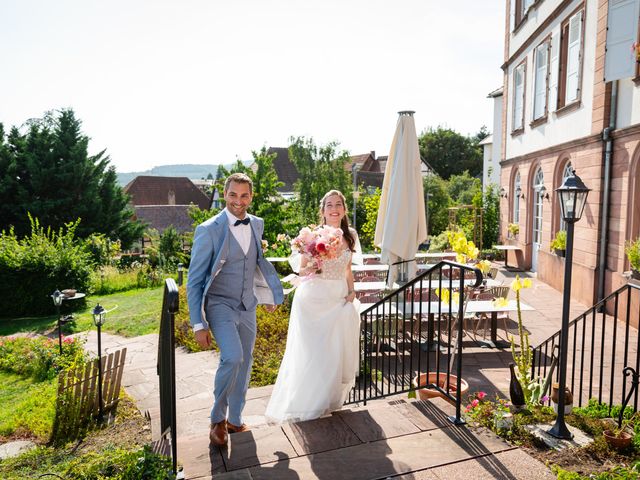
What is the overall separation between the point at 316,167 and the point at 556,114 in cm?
1550

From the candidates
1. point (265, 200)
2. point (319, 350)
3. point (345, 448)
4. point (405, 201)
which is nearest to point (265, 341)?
point (405, 201)

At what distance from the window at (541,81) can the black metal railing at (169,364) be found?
43.4 feet

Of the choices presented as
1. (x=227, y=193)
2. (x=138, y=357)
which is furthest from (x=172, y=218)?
(x=227, y=193)

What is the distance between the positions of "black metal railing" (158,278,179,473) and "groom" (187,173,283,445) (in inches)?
20.1

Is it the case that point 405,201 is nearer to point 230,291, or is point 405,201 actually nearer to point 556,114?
point 230,291

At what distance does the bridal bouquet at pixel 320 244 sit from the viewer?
429 centimetres

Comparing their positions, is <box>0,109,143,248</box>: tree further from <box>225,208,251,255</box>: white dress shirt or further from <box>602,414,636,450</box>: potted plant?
<box>602,414,636,450</box>: potted plant

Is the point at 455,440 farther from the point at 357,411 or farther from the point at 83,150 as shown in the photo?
the point at 83,150

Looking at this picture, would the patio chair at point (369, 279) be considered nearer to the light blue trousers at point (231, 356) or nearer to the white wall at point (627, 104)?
the white wall at point (627, 104)

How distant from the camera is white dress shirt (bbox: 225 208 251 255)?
3.66 m

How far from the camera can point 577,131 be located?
11383 mm

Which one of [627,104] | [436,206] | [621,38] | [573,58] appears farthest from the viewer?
[436,206]

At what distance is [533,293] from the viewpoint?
1167 cm

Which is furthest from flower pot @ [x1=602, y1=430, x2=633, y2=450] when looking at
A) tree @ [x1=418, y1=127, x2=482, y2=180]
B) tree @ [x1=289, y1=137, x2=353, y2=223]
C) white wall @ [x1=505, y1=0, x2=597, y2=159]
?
tree @ [x1=418, y1=127, x2=482, y2=180]
